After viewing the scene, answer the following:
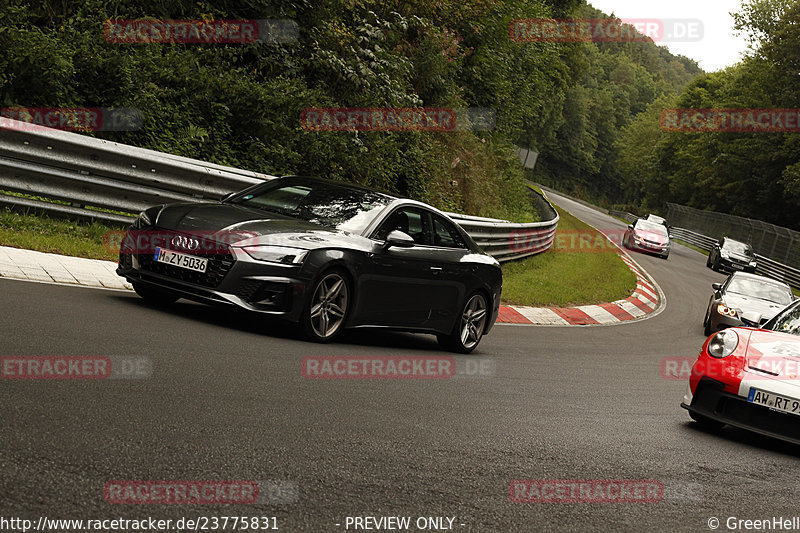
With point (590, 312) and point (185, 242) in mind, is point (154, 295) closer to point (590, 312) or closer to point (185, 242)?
point (185, 242)

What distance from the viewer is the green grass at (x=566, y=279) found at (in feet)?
57.7

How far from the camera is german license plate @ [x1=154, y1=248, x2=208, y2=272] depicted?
741cm

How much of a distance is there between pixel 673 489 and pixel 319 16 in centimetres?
1466

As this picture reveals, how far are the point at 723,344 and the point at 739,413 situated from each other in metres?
0.65

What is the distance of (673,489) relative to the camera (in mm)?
4992

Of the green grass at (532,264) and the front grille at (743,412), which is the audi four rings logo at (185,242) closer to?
the green grass at (532,264)

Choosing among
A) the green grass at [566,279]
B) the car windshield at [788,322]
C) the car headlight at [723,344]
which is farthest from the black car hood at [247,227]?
the green grass at [566,279]

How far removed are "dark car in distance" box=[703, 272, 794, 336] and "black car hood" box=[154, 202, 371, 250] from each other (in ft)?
34.7

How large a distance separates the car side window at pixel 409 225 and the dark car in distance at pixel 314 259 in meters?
0.01

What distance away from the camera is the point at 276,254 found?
741 cm

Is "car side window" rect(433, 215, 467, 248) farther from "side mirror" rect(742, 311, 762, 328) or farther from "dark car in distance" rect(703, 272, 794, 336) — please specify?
"side mirror" rect(742, 311, 762, 328)

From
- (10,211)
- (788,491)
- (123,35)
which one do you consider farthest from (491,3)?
(788,491)

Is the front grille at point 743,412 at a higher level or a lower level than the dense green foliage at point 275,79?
lower

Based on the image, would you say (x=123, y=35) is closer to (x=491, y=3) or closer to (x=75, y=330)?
(x=75, y=330)
